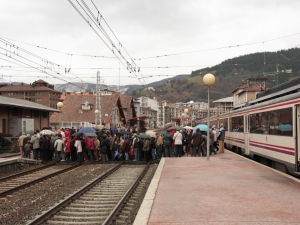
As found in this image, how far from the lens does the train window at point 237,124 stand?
75.1 feet

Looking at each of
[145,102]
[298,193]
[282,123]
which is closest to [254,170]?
[282,123]

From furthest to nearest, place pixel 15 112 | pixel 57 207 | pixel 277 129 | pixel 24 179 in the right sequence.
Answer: pixel 15 112, pixel 24 179, pixel 277 129, pixel 57 207

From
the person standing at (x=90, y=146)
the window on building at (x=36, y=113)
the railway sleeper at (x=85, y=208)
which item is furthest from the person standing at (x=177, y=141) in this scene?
the window on building at (x=36, y=113)

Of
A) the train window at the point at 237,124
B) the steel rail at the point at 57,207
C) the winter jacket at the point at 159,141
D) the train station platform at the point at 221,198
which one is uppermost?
the train window at the point at 237,124

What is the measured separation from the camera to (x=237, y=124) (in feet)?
80.8

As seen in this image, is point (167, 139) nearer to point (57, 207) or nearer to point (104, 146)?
point (104, 146)

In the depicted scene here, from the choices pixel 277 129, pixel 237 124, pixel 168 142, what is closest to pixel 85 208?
pixel 277 129

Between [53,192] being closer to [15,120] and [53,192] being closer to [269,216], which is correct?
[269,216]

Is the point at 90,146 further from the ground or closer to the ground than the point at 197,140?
closer to the ground

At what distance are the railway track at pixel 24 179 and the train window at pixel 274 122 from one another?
9.18 metres

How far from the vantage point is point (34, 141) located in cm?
2184

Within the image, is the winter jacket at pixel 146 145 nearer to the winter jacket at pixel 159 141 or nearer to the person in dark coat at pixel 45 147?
the winter jacket at pixel 159 141

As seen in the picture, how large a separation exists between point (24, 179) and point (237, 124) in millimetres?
14020

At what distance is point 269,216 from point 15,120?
29.8 m
